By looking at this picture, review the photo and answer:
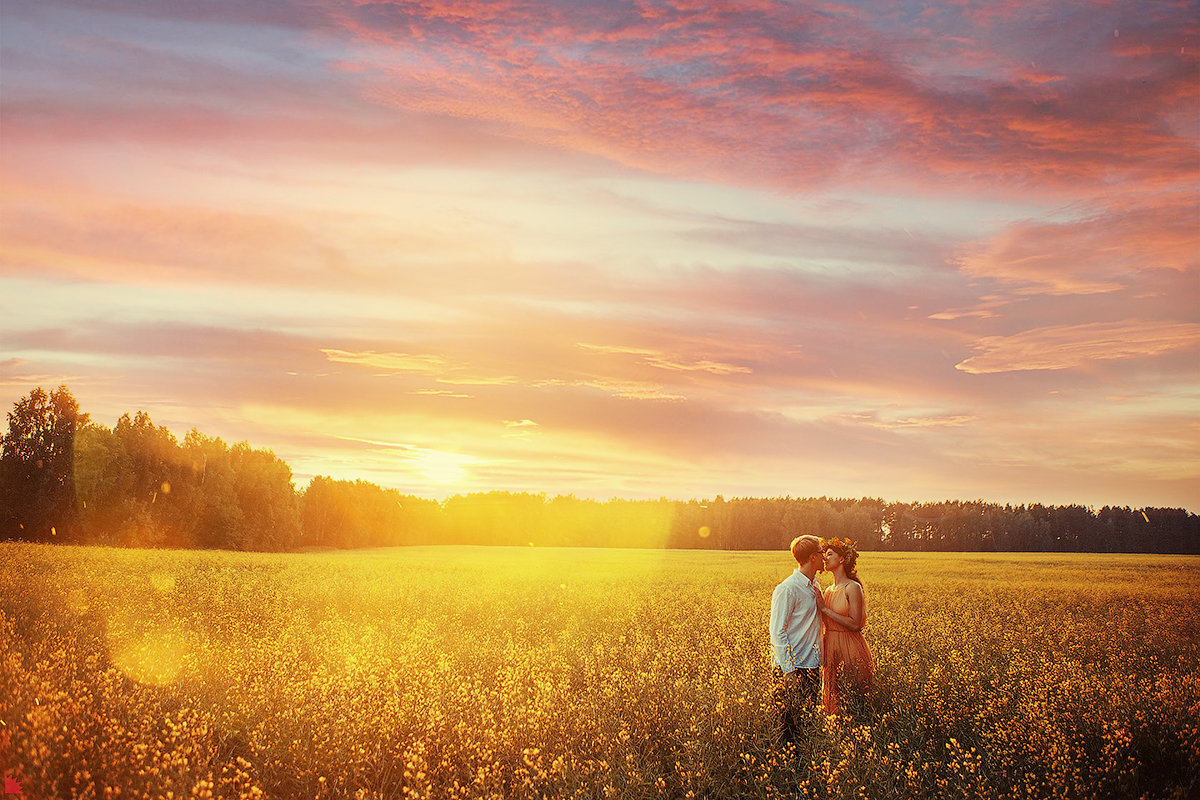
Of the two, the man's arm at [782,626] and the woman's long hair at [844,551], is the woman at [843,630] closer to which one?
the woman's long hair at [844,551]

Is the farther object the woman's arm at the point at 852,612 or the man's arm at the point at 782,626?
the woman's arm at the point at 852,612

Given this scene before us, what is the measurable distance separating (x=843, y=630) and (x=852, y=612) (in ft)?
0.85

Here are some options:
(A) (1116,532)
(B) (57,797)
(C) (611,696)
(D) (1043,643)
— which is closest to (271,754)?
(B) (57,797)

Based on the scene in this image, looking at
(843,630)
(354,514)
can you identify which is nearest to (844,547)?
(843,630)

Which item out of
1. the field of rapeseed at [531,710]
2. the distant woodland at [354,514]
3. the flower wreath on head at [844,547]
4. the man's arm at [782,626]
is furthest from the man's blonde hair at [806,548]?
the distant woodland at [354,514]

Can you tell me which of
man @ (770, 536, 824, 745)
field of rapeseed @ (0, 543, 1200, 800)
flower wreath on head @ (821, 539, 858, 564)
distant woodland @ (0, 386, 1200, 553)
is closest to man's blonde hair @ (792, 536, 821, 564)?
man @ (770, 536, 824, 745)

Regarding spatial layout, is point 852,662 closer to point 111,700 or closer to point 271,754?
point 271,754

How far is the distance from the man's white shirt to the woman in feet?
0.59

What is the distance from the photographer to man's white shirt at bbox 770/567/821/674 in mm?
8039

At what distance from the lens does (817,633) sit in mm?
8180

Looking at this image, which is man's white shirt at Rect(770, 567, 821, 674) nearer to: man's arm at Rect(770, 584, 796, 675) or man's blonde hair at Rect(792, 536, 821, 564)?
man's arm at Rect(770, 584, 796, 675)

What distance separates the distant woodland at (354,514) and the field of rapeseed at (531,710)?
179ft

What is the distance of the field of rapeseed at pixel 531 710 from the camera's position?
6.33 metres

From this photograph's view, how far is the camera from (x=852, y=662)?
826cm
